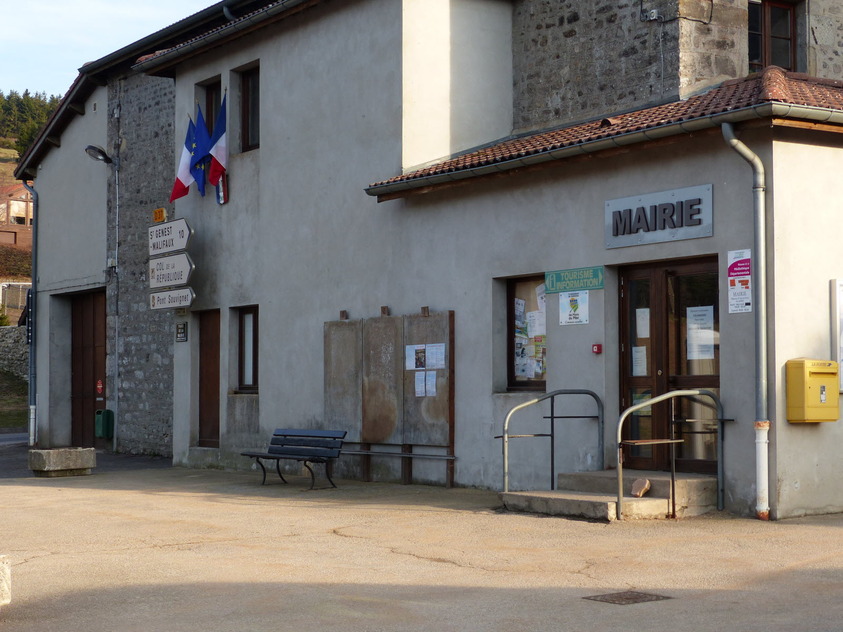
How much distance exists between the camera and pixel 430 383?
13.7 meters

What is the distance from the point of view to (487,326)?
13.1 metres

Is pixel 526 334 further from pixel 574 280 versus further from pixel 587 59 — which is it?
pixel 587 59

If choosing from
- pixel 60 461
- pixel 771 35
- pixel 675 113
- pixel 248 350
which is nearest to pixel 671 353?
pixel 675 113

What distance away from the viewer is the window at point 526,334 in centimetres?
1274

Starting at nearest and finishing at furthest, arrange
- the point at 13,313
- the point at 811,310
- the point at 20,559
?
the point at 20,559
the point at 811,310
the point at 13,313

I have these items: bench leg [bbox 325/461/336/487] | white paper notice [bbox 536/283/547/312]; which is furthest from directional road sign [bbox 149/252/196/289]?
white paper notice [bbox 536/283/547/312]

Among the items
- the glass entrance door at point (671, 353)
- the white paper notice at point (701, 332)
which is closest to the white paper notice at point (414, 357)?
the glass entrance door at point (671, 353)

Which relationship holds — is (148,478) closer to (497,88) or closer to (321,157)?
(321,157)

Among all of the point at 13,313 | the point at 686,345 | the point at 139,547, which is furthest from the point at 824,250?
the point at 13,313

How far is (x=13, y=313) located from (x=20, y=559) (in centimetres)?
5190

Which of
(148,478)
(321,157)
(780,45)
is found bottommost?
(148,478)

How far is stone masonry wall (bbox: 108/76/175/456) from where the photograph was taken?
20.8 m

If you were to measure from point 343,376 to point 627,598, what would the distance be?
8455 millimetres

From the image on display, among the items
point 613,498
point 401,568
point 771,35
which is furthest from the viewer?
point 771,35
